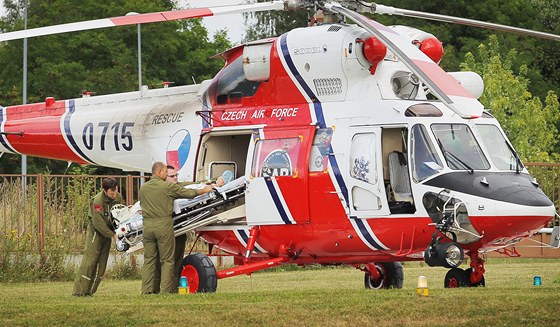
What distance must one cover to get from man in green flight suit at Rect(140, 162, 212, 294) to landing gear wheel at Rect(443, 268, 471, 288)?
12.3ft

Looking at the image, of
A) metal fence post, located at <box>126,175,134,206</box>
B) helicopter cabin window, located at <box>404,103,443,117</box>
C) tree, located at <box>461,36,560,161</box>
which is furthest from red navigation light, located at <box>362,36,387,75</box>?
tree, located at <box>461,36,560,161</box>

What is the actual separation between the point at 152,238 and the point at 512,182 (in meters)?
5.34

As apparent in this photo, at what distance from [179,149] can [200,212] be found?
59.8 inches

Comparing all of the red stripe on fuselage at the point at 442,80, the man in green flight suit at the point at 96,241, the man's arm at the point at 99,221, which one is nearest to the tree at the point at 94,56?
the man in green flight suit at the point at 96,241

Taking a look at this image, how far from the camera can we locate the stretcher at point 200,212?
63.6ft

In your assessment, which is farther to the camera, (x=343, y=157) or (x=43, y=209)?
(x=43, y=209)

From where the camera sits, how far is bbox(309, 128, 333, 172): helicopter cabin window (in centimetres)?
1850

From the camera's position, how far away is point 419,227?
58.3 feet

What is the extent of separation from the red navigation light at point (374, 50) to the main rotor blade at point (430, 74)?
2.30 feet

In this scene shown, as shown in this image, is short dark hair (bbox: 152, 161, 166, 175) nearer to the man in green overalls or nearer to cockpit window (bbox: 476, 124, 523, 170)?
the man in green overalls

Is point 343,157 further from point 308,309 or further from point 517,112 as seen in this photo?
point 517,112

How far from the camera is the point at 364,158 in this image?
713 inches

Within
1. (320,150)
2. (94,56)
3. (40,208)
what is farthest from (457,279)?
(94,56)

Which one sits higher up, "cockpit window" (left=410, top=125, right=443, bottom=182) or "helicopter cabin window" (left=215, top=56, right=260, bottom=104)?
"helicopter cabin window" (left=215, top=56, right=260, bottom=104)
